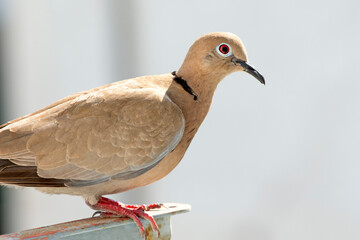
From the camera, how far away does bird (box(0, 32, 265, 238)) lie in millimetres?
1634

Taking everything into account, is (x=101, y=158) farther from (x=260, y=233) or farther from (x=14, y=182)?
(x=260, y=233)

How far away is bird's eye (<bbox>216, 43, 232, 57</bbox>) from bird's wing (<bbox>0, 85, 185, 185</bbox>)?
0.22 meters

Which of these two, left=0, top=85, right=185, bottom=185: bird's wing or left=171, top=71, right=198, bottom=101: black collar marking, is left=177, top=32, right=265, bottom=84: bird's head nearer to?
left=171, top=71, right=198, bottom=101: black collar marking

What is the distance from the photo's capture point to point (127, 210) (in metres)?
1.58

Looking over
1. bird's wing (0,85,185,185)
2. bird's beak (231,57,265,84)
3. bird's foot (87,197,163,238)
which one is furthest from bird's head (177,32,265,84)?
bird's foot (87,197,163,238)

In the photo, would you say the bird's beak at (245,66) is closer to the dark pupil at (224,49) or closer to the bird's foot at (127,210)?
the dark pupil at (224,49)

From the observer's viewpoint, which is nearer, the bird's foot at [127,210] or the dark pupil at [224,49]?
the bird's foot at [127,210]

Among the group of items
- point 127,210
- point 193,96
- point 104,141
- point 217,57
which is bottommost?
point 127,210

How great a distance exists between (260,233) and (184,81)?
2089mm

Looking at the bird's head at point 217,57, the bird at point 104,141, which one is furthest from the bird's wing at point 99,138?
the bird's head at point 217,57

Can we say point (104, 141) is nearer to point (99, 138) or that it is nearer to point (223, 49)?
point (99, 138)

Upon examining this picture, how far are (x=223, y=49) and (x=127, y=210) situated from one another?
0.53 metres

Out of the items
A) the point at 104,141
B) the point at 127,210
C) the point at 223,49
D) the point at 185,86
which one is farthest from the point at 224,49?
the point at 127,210

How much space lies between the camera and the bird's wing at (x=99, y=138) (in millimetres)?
1639
